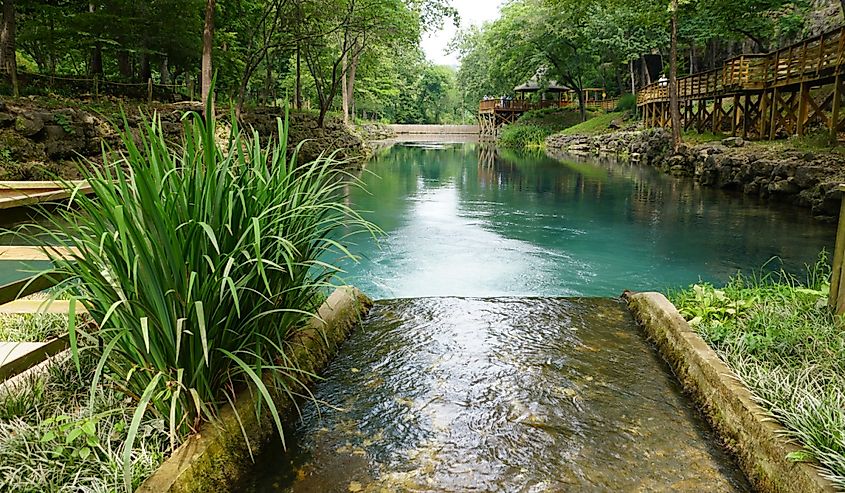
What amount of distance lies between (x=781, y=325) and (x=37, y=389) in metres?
3.12

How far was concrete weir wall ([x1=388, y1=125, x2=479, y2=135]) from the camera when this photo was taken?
154 ft

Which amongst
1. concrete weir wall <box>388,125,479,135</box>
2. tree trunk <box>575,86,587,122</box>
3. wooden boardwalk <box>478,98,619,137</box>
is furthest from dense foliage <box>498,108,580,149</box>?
concrete weir wall <box>388,125,479,135</box>

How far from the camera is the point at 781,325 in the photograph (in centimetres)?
262

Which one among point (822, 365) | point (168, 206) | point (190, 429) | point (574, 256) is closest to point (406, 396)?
point (190, 429)

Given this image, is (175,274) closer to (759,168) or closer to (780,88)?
(759,168)

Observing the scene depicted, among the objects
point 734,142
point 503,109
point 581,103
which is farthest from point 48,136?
point 503,109

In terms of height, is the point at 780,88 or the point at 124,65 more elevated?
the point at 124,65

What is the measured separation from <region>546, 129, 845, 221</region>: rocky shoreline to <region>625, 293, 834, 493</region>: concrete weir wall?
637cm

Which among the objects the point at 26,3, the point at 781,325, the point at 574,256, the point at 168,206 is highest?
the point at 26,3

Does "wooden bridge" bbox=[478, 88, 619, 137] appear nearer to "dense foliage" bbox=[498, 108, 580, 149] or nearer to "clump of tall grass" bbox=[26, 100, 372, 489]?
"dense foliage" bbox=[498, 108, 580, 149]

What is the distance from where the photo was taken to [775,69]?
44.1 feet

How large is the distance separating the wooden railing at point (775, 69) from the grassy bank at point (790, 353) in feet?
33.3

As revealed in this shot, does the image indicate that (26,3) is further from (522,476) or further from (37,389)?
(522,476)

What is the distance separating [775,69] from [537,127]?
19561mm
